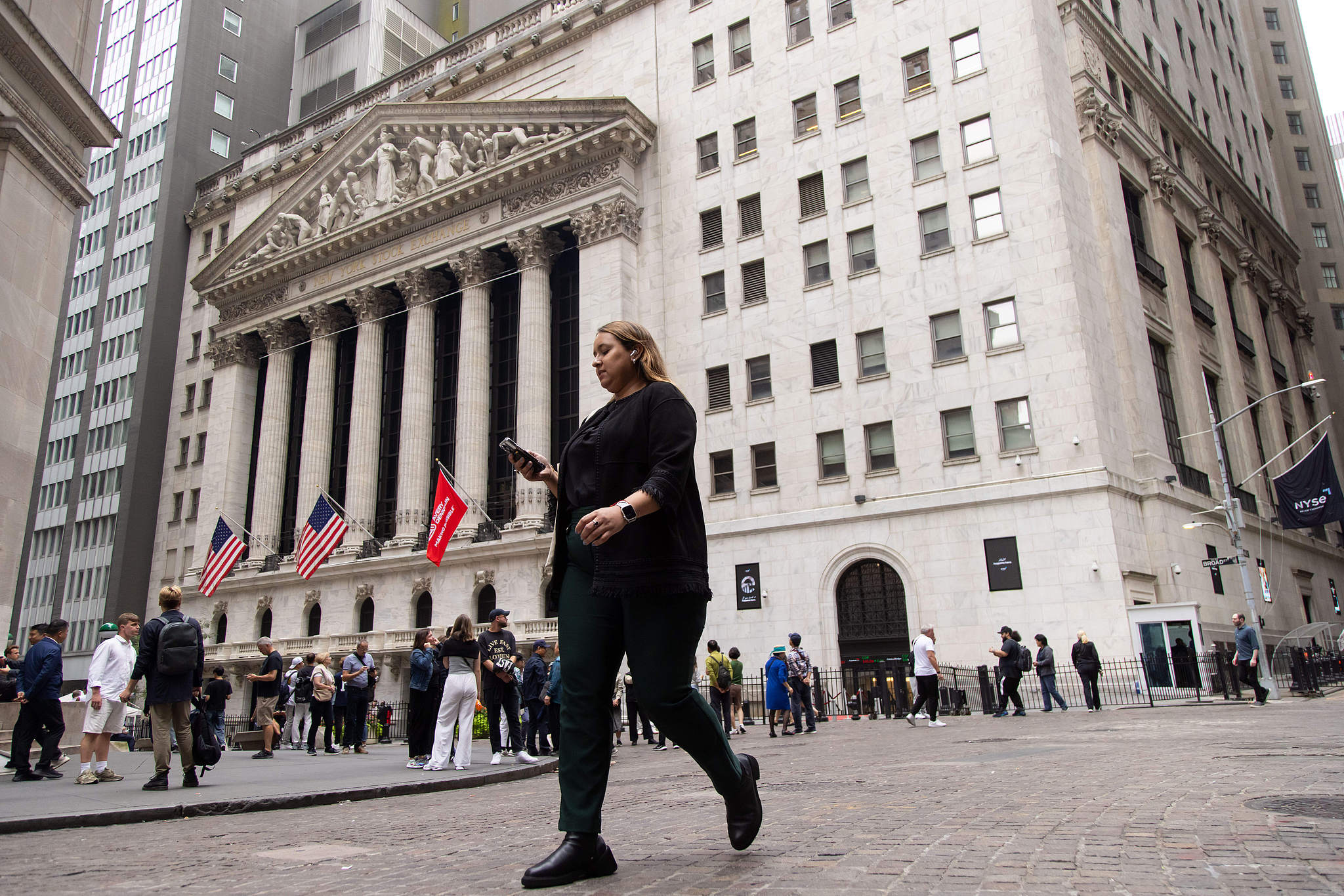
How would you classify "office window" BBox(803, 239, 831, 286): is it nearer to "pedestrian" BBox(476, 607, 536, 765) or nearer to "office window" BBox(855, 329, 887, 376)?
"office window" BBox(855, 329, 887, 376)

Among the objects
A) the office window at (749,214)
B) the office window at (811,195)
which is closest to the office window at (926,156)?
the office window at (811,195)

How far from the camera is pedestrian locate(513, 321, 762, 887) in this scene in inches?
158

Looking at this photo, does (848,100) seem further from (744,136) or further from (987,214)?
(987,214)

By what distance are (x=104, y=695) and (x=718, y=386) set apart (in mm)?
26322

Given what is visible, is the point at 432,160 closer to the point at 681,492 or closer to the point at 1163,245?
the point at 1163,245

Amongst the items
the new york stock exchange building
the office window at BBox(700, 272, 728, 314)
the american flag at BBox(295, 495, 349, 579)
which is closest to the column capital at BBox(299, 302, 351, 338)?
the new york stock exchange building

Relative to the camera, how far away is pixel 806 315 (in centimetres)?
3444

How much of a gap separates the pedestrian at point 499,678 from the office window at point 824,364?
20697 millimetres

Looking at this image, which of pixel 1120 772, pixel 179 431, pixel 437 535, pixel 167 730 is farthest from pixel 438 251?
pixel 1120 772

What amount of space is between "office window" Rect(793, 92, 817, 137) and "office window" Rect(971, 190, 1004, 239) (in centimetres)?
763

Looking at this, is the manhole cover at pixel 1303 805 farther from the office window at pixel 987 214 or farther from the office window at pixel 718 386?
the office window at pixel 718 386

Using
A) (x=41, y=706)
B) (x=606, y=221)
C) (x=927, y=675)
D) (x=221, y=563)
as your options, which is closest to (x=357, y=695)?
(x=41, y=706)

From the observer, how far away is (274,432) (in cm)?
4762

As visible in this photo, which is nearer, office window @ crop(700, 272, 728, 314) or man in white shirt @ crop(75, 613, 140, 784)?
man in white shirt @ crop(75, 613, 140, 784)
